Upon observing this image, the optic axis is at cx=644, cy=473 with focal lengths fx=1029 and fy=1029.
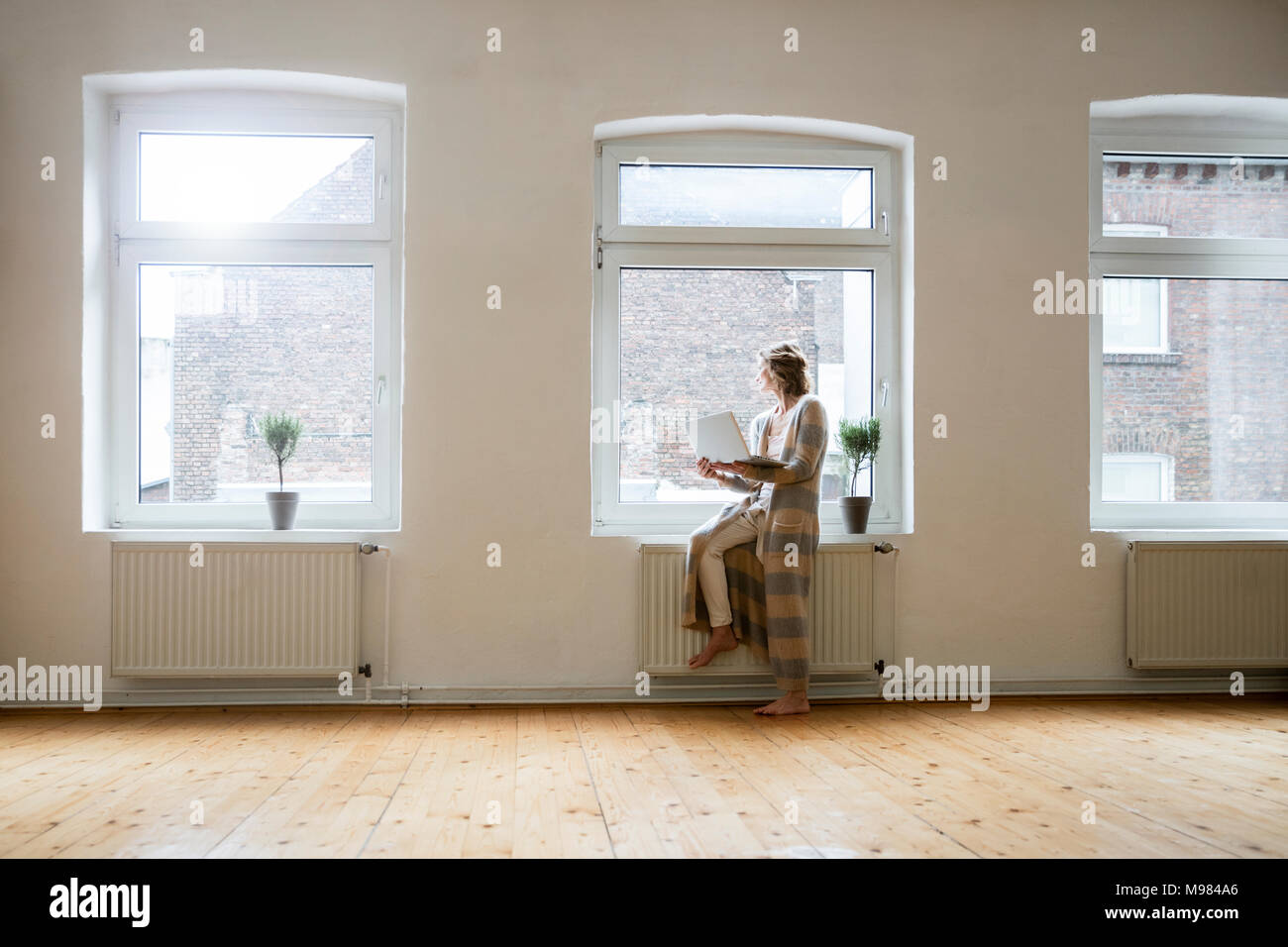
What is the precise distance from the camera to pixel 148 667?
4.18m

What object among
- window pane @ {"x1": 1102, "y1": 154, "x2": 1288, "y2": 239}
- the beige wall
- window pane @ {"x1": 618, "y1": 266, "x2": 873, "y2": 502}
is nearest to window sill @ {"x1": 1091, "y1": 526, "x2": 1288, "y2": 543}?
the beige wall

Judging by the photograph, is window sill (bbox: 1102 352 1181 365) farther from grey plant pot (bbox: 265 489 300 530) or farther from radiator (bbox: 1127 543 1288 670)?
grey plant pot (bbox: 265 489 300 530)

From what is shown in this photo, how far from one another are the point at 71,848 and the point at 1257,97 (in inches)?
212

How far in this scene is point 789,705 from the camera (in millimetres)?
4109

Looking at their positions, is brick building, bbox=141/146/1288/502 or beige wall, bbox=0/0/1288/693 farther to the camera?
brick building, bbox=141/146/1288/502

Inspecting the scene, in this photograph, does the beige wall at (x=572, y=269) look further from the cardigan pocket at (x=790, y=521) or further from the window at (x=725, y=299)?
the cardigan pocket at (x=790, y=521)

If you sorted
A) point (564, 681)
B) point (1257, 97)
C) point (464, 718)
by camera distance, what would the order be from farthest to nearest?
point (1257, 97)
point (564, 681)
point (464, 718)

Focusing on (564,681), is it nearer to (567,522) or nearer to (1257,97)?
(567,522)

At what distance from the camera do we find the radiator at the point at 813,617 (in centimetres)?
433

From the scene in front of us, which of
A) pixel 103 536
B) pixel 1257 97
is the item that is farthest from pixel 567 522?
pixel 1257 97

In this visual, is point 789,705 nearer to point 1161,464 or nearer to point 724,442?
point 724,442

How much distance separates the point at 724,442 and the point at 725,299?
2.90ft

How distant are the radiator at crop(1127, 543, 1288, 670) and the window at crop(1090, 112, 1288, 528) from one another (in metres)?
0.31

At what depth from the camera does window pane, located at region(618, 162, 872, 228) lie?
15.2 ft
